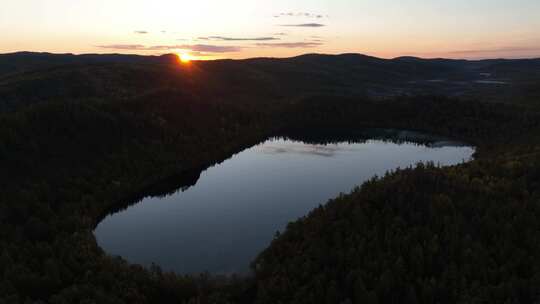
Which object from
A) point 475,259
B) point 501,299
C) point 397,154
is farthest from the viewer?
point 397,154

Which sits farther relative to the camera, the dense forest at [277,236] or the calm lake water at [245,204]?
the calm lake water at [245,204]

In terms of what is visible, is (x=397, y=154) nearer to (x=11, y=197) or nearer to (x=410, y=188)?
(x=410, y=188)

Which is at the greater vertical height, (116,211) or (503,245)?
(503,245)

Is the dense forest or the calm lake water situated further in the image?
the calm lake water

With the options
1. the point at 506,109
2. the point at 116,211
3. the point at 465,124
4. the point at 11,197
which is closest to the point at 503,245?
the point at 116,211

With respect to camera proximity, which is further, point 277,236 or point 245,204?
point 245,204

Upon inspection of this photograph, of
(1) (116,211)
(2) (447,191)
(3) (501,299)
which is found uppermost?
(2) (447,191)

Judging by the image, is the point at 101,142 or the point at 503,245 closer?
the point at 503,245

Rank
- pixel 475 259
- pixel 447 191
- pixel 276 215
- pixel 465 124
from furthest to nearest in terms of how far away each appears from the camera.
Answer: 1. pixel 465 124
2. pixel 276 215
3. pixel 447 191
4. pixel 475 259
